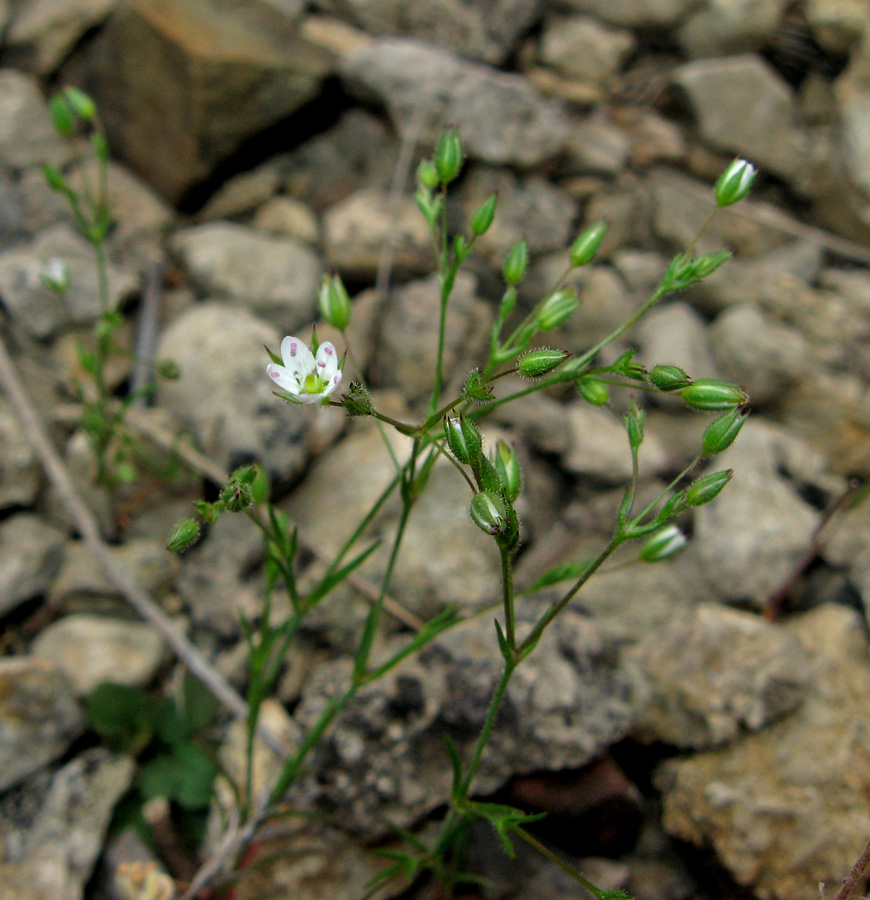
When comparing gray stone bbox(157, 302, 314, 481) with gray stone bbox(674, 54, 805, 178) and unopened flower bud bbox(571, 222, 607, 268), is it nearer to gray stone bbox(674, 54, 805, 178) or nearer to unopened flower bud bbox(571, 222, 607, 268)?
unopened flower bud bbox(571, 222, 607, 268)

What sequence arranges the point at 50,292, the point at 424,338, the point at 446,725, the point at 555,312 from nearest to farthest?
the point at 555,312 → the point at 446,725 → the point at 50,292 → the point at 424,338

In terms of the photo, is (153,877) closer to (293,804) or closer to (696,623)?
(293,804)

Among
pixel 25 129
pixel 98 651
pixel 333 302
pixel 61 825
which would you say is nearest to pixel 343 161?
pixel 25 129

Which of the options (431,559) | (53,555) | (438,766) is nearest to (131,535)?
(53,555)

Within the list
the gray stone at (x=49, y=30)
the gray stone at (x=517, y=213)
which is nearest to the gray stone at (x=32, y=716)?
the gray stone at (x=517, y=213)

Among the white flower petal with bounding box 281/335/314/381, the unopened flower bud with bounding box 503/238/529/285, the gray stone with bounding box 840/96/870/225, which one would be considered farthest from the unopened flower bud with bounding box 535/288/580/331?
the gray stone with bounding box 840/96/870/225

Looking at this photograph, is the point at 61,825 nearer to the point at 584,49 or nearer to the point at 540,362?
the point at 540,362

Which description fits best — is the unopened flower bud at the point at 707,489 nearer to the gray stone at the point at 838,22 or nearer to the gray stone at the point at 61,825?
the gray stone at the point at 61,825
